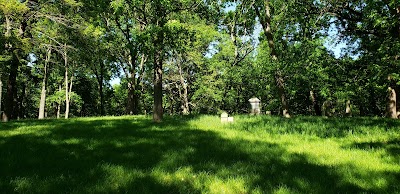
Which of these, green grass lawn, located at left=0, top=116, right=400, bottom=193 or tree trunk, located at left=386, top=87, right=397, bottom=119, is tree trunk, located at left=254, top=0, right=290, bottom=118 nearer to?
green grass lawn, located at left=0, top=116, right=400, bottom=193

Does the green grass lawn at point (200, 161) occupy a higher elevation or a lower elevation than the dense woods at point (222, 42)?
lower

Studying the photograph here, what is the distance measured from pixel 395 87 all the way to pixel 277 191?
63.7 ft

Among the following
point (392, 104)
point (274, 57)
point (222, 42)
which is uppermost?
point (222, 42)

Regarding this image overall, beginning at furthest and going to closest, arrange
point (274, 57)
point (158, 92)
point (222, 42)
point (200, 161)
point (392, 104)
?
point (222, 42)
point (392, 104)
point (274, 57)
point (158, 92)
point (200, 161)

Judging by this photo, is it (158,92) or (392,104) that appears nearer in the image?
(158,92)

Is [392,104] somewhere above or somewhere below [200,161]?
above

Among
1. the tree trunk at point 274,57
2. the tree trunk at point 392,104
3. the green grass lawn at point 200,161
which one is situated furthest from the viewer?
the tree trunk at point 392,104

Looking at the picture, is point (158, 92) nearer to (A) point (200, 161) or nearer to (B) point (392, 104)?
(A) point (200, 161)

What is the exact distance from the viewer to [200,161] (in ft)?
22.7

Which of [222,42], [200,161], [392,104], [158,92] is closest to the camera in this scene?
[200,161]

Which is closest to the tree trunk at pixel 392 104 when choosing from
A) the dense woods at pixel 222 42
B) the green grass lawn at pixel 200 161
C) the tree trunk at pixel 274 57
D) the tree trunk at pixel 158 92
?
the dense woods at pixel 222 42

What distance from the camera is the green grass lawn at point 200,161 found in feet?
17.5

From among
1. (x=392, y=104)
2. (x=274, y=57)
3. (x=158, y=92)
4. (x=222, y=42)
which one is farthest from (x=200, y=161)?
(x=222, y=42)

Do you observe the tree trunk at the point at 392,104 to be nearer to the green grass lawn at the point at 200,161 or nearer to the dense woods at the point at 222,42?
the dense woods at the point at 222,42
